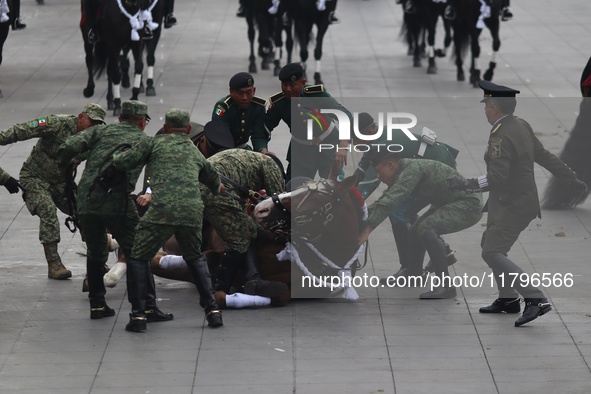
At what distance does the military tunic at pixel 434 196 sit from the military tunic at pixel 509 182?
0.49 metres

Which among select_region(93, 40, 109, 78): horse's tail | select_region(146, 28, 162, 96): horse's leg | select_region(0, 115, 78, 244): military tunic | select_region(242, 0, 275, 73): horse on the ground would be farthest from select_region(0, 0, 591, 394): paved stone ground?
select_region(242, 0, 275, 73): horse on the ground

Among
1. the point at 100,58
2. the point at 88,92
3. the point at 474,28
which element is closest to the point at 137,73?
the point at 100,58

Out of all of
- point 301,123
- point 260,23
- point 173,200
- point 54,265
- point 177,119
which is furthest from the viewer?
point 260,23

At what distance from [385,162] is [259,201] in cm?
110

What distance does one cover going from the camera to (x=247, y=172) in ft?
31.6

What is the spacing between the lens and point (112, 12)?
1731 cm

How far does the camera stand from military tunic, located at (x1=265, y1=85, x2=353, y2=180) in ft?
35.8

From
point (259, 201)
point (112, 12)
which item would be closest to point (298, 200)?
point (259, 201)

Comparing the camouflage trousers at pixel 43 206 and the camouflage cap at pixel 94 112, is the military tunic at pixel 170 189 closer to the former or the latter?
the camouflage cap at pixel 94 112

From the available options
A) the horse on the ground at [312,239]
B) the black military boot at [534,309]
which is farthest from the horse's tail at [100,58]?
the black military boot at [534,309]

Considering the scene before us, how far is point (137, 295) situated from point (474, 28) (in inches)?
451

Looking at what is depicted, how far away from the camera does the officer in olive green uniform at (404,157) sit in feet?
33.3

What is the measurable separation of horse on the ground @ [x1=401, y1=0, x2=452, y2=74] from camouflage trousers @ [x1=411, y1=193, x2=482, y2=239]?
36.0 ft

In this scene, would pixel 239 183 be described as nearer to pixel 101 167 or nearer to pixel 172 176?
pixel 172 176
